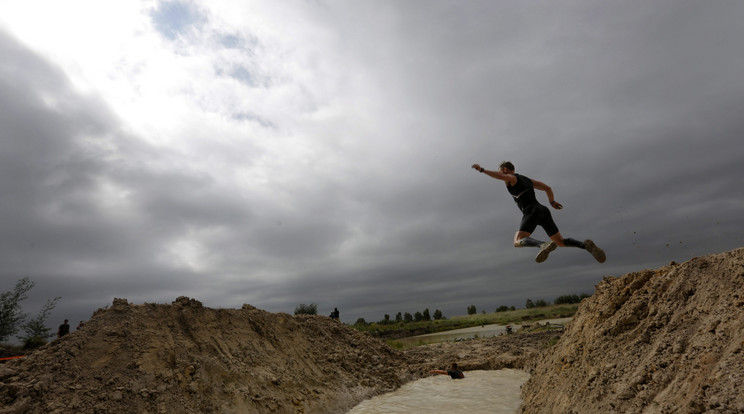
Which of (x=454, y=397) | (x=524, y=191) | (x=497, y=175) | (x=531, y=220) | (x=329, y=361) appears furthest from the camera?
(x=329, y=361)

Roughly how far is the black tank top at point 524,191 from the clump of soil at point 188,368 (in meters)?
7.83

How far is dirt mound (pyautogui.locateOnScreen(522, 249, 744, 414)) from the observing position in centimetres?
362

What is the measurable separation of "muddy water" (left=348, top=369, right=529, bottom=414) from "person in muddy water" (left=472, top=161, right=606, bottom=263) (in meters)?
5.36

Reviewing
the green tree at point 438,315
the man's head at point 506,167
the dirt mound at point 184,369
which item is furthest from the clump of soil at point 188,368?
the green tree at point 438,315

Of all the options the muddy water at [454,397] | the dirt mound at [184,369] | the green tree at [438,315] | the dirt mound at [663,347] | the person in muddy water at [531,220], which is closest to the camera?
the dirt mound at [663,347]

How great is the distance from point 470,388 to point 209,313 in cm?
917

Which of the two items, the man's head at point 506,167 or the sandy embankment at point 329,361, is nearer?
the sandy embankment at point 329,361

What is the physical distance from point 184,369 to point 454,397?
793cm

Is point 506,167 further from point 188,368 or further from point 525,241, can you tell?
point 188,368

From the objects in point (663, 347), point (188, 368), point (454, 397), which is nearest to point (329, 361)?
point (454, 397)

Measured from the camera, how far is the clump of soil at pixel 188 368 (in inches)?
295

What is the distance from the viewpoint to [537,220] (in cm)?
636

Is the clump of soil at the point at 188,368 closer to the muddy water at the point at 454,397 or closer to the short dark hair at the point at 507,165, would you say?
the muddy water at the point at 454,397

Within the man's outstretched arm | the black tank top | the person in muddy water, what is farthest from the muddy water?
the man's outstretched arm
